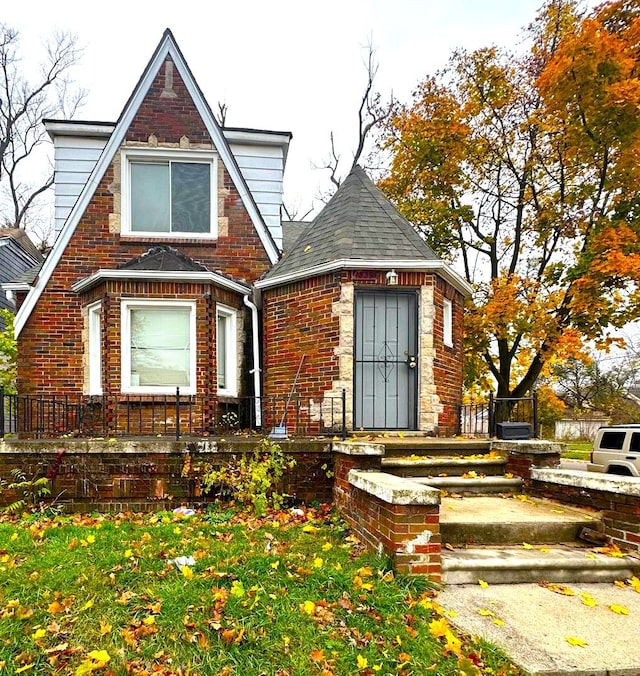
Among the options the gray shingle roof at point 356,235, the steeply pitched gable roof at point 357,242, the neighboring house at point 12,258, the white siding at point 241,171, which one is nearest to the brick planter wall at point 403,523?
the steeply pitched gable roof at point 357,242

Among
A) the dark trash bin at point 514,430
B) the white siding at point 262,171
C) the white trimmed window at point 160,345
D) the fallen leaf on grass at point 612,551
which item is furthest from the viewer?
the white siding at point 262,171

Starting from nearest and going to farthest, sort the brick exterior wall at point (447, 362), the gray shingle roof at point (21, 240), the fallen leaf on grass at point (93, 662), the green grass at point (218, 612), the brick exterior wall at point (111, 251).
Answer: the fallen leaf on grass at point (93, 662)
the green grass at point (218, 612)
the brick exterior wall at point (447, 362)
the brick exterior wall at point (111, 251)
the gray shingle roof at point (21, 240)

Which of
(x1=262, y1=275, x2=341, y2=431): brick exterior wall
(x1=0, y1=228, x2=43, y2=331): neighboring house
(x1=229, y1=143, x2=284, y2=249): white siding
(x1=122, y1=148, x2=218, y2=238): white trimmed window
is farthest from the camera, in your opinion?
(x1=0, y1=228, x2=43, y2=331): neighboring house

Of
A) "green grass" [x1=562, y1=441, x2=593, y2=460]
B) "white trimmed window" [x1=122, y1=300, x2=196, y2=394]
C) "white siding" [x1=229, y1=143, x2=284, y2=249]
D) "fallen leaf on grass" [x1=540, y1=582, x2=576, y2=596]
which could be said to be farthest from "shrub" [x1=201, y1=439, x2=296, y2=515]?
"green grass" [x1=562, y1=441, x2=593, y2=460]

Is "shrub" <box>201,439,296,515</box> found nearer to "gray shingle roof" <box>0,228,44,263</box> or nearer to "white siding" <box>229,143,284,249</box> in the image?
"white siding" <box>229,143,284,249</box>

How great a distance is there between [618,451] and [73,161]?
13.3 meters

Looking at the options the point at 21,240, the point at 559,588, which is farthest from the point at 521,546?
the point at 21,240

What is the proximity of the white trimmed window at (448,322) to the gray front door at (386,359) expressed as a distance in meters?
1.12

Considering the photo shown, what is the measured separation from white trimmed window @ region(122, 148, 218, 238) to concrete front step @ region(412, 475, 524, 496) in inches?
247

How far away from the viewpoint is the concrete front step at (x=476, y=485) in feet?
18.9

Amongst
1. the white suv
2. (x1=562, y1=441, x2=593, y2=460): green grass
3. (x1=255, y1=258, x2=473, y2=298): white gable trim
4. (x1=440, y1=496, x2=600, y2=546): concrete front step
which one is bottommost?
(x1=562, y1=441, x2=593, y2=460): green grass

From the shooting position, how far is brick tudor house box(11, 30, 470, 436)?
25.6 ft

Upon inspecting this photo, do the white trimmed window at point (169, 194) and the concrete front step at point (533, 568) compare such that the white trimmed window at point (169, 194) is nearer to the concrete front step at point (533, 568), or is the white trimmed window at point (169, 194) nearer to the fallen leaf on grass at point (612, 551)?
the concrete front step at point (533, 568)

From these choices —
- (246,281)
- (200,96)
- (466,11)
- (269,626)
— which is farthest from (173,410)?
(466,11)
